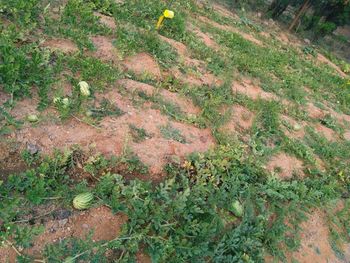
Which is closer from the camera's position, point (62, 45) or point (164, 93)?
point (62, 45)

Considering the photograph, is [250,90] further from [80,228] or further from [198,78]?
[80,228]

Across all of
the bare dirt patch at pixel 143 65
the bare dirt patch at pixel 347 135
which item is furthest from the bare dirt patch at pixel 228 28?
the bare dirt patch at pixel 143 65

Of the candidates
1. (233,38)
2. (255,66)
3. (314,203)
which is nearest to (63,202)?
(314,203)

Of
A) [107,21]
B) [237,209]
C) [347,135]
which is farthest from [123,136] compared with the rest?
[347,135]

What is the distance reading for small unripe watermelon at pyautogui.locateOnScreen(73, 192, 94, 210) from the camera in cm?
316

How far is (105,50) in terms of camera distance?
17.2 ft

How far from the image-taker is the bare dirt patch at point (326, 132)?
256 inches

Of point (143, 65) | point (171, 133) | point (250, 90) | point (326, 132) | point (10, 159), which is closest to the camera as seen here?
point (10, 159)

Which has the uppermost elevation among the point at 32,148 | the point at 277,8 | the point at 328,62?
the point at 32,148

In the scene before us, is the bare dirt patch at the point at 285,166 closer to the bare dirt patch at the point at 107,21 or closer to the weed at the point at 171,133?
the weed at the point at 171,133

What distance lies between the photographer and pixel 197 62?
6348 millimetres

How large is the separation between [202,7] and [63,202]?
819cm

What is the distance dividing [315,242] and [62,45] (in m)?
3.99

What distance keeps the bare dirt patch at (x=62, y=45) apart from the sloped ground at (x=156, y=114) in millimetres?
18
